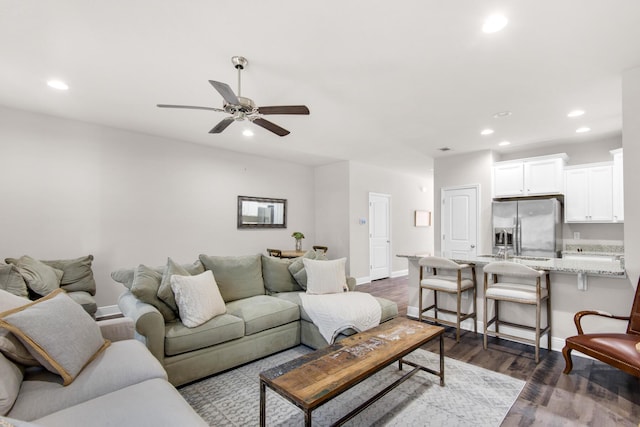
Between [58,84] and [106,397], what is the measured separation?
3176 mm

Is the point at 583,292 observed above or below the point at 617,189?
below

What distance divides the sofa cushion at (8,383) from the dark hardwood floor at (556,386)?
9.02 feet

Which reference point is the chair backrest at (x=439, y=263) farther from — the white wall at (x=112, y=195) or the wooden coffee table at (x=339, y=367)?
the white wall at (x=112, y=195)

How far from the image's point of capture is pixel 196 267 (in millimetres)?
3201

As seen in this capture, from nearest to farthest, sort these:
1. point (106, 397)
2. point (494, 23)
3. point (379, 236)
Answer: point (106, 397) → point (494, 23) → point (379, 236)

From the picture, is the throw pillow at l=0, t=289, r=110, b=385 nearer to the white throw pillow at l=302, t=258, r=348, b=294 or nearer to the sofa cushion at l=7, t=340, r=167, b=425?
the sofa cushion at l=7, t=340, r=167, b=425

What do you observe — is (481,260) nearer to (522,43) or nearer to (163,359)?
(522,43)

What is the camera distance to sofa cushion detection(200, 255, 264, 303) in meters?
3.35

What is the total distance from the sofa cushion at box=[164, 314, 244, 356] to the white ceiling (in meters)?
2.26

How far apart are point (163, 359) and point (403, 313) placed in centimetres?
325

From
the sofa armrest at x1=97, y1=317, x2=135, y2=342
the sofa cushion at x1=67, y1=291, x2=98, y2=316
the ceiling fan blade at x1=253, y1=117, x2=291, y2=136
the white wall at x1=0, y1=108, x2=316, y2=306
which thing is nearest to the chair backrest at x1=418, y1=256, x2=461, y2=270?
the ceiling fan blade at x1=253, y1=117, x2=291, y2=136

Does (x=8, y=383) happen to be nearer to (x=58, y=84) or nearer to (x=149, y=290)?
(x=149, y=290)

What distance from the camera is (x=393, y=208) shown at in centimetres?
770

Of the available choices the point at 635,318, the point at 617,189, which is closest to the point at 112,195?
the point at 635,318
